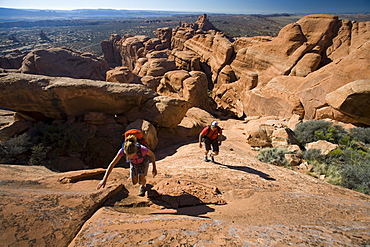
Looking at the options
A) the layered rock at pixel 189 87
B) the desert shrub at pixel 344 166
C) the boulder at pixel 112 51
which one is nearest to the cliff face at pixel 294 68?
the layered rock at pixel 189 87

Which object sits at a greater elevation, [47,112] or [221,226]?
[221,226]

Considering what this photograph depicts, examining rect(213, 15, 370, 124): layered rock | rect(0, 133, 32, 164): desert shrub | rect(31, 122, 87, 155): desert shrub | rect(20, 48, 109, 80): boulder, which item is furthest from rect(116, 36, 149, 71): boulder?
rect(0, 133, 32, 164): desert shrub

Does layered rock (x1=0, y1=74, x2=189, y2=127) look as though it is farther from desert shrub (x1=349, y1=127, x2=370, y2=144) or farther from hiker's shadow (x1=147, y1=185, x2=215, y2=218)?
desert shrub (x1=349, y1=127, x2=370, y2=144)

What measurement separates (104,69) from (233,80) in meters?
20.0

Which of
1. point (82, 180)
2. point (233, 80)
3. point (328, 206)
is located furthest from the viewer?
point (233, 80)

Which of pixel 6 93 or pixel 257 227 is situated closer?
pixel 257 227

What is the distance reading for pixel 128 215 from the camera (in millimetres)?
2564

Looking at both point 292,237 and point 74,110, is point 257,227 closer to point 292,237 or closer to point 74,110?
point 292,237

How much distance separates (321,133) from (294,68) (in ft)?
35.6

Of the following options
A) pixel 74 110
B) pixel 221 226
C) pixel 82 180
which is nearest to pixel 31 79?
pixel 74 110

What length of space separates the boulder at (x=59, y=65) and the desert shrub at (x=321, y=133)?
87.4 ft

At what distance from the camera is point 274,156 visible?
21.8 feet

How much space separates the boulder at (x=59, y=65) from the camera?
2444cm

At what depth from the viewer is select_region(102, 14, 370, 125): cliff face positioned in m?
11.1
